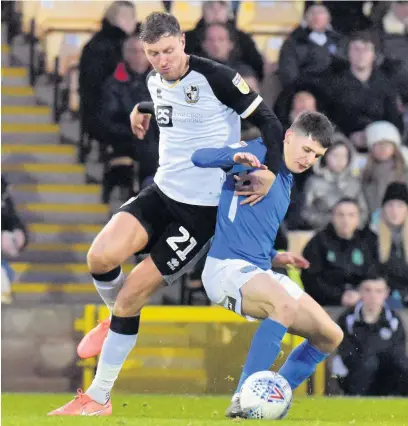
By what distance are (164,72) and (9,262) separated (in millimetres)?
4918

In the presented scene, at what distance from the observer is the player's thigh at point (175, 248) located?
7.66 m

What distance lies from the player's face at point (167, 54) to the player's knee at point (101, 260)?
103cm

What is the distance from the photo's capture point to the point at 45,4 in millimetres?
13398

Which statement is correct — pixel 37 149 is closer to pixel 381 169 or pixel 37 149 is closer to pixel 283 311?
pixel 381 169

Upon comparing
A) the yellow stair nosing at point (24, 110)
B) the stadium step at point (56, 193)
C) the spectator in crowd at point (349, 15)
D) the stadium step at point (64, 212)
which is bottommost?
the stadium step at point (64, 212)

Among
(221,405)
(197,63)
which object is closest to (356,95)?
(221,405)

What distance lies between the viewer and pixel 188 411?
8562 millimetres

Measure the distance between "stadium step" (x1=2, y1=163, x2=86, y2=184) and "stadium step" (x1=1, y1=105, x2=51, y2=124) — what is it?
0.59 metres

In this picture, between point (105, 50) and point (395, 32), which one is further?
point (395, 32)

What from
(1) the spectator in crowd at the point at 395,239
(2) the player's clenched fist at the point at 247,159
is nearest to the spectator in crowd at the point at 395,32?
(1) the spectator in crowd at the point at 395,239

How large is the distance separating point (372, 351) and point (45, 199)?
386 centimetres

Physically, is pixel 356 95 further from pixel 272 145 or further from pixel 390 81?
pixel 272 145

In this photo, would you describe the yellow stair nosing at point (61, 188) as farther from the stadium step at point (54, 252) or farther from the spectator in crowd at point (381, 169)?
the spectator in crowd at point (381, 169)


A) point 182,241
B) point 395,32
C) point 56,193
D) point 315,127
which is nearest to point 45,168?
point 56,193
